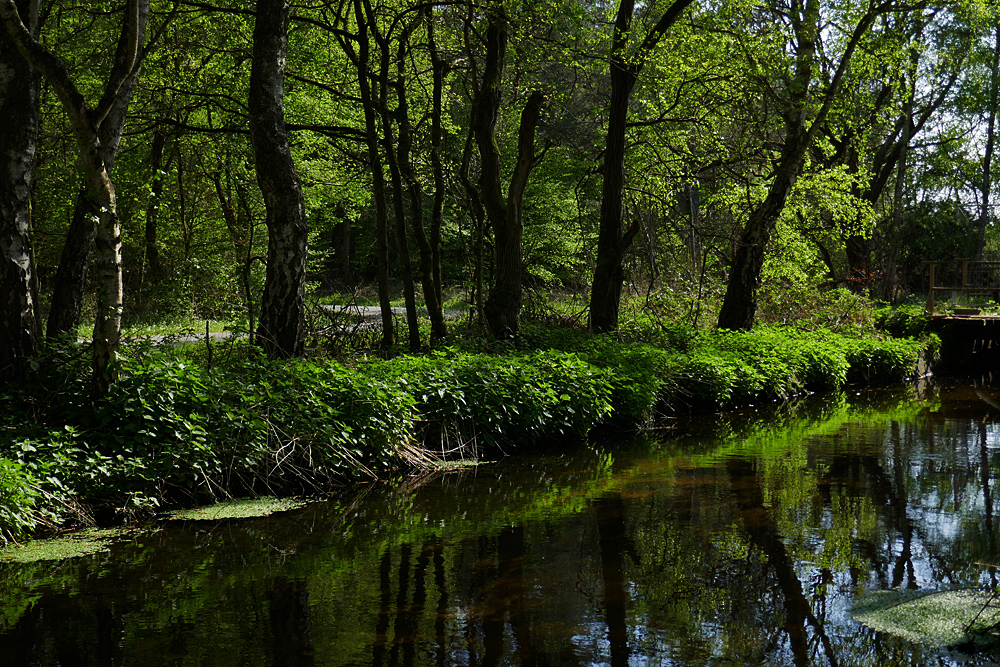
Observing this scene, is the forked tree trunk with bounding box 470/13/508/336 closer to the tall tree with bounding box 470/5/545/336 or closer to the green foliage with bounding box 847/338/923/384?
the tall tree with bounding box 470/5/545/336

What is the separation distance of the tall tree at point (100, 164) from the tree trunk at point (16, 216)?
34.9 inches

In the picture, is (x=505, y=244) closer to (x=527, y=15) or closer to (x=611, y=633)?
(x=527, y=15)

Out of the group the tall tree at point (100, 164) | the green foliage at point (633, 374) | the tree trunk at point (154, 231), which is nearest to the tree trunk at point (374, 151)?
Result: the green foliage at point (633, 374)

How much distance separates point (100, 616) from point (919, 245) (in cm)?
3338

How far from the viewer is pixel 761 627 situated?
189 inches

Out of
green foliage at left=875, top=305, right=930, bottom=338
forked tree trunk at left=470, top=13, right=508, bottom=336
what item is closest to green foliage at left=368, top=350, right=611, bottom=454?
forked tree trunk at left=470, top=13, right=508, bottom=336

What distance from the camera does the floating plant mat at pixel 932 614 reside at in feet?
14.8

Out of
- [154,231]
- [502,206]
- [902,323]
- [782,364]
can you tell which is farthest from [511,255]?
[902,323]

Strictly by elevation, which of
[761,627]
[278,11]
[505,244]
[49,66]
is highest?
[278,11]

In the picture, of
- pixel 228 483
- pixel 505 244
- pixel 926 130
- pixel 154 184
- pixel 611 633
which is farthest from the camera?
pixel 926 130

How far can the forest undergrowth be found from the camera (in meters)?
6.64

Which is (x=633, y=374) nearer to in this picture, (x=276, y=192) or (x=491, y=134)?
(x=491, y=134)

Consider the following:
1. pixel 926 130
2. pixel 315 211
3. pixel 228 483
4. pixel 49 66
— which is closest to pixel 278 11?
pixel 49 66

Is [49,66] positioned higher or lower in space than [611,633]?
higher
